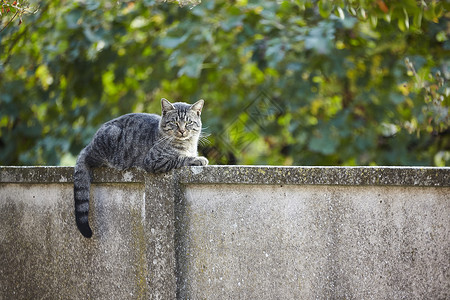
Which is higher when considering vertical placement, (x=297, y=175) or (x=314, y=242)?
(x=297, y=175)

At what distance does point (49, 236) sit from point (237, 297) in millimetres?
1514

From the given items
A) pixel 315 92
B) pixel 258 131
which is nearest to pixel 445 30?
pixel 315 92

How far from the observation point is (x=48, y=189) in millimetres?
3525

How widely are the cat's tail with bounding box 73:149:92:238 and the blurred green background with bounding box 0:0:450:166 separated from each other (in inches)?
78.5

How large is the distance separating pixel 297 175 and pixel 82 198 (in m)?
1.44

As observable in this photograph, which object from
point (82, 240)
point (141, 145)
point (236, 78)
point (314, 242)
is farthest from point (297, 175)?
point (236, 78)

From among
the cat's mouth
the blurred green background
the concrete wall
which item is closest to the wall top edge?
the concrete wall

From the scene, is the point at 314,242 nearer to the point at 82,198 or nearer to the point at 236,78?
the point at 82,198

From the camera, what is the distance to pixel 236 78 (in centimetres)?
630

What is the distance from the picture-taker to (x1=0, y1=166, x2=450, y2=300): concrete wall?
7.40ft

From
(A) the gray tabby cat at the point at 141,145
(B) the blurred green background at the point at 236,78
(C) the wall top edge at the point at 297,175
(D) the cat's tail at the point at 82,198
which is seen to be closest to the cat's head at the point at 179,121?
(A) the gray tabby cat at the point at 141,145

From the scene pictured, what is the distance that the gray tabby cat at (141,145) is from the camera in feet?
10.4

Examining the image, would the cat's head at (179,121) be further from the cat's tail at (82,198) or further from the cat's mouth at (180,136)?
the cat's tail at (82,198)

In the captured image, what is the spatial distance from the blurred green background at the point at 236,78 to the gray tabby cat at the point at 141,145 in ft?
4.73
